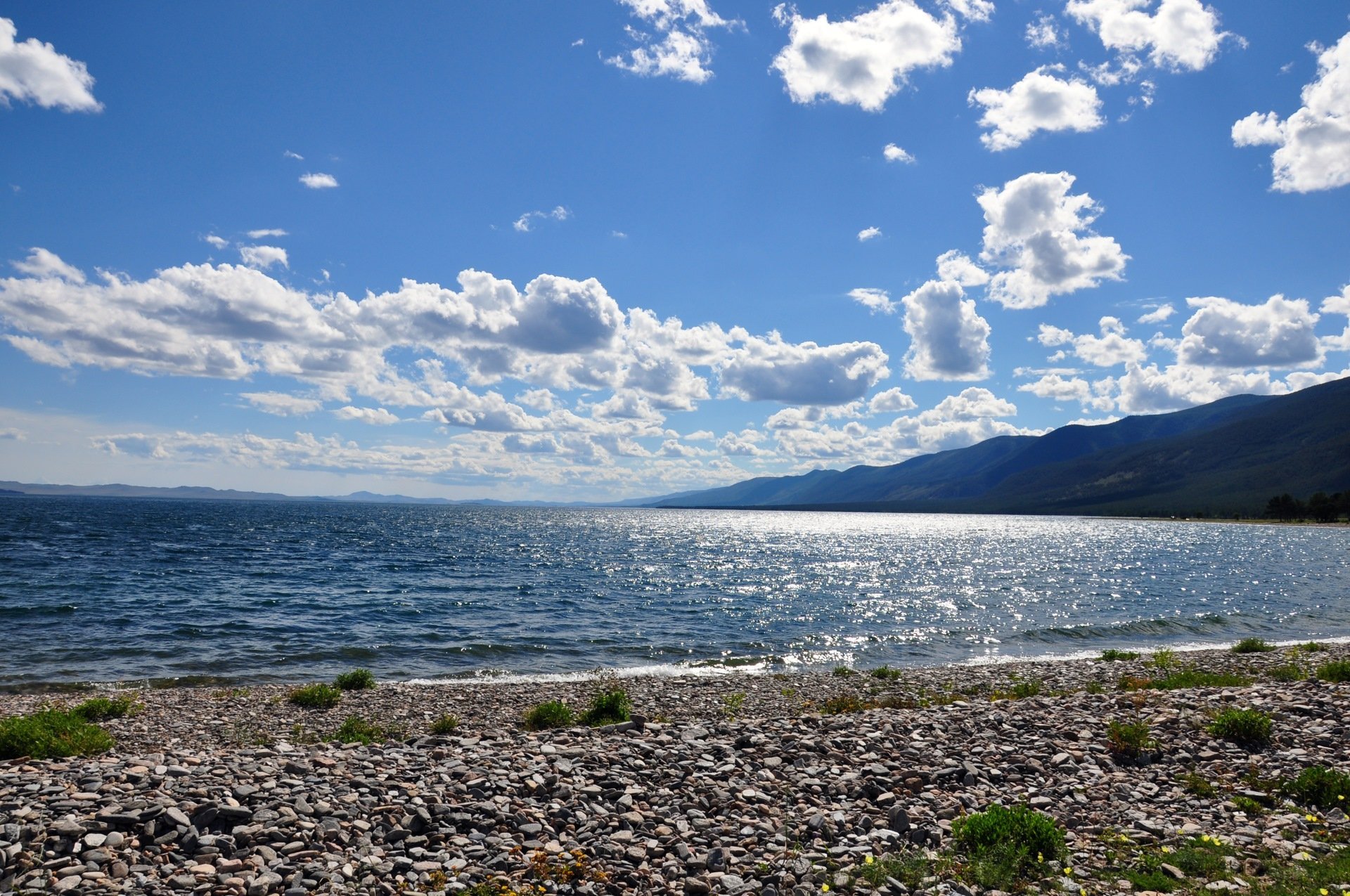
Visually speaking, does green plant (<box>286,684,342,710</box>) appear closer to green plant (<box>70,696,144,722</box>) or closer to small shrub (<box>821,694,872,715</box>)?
green plant (<box>70,696,144,722</box>)

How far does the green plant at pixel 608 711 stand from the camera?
66.6 ft

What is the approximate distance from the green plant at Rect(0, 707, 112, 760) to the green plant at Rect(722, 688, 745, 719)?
52.6 feet

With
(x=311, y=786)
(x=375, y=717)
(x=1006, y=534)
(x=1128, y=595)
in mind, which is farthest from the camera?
(x=1006, y=534)

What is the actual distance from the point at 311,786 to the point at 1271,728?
65.0 feet

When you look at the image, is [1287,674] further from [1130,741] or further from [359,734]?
[359,734]

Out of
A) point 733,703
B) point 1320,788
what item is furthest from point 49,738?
point 1320,788

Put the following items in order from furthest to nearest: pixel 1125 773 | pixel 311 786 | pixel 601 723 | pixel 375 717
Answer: pixel 375 717
pixel 601 723
pixel 1125 773
pixel 311 786

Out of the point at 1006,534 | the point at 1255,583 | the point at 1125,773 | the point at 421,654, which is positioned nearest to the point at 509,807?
the point at 1125,773

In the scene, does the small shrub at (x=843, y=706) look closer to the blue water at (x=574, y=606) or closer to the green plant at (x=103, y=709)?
the blue water at (x=574, y=606)

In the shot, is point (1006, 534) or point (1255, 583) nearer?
point (1255, 583)

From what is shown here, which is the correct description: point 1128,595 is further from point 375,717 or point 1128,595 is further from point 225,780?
point 225,780

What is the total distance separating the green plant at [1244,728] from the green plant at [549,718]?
51.8 feet

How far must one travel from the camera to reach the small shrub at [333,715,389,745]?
17531 millimetres

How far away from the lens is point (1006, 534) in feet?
600
